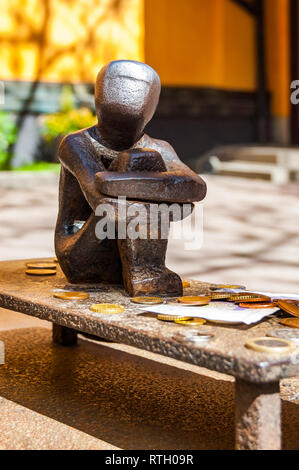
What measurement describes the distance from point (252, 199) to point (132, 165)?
23.5ft

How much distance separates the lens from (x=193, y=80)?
13.5 metres

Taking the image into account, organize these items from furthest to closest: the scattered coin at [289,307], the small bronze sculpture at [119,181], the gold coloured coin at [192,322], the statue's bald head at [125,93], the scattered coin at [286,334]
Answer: the statue's bald head at [125,93] < the small bronze sculpture at [119,181] < the scattered coin at [289,307] < the gold coloured coin at [192,322] < the scattered coin at [286,334]

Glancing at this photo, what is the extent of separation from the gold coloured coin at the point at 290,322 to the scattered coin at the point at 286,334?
47mm

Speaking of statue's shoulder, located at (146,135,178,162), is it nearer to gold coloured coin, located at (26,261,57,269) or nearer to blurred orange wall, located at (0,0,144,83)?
gold coloured coin, located at (26,261,57,269)

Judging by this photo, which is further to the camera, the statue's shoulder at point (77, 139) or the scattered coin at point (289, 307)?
the statue's shoulder at point (77, 139)

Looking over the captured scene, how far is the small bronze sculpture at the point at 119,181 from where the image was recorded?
2742 mm

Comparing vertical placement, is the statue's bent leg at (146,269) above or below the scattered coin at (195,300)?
above

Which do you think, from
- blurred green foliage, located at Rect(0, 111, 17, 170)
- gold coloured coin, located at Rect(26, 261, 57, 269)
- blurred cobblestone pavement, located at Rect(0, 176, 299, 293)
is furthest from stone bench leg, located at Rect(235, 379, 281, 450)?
blurred green foliage, located at Rect(0, 111, 17, 170)

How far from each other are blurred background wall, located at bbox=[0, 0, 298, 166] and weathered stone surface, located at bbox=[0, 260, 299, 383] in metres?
8.64

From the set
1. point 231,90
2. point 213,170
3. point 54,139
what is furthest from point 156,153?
point 231,90

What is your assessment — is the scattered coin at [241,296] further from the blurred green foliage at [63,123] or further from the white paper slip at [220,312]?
the blurred green foliage at [63,123]

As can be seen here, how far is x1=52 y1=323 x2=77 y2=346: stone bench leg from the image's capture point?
3646mm

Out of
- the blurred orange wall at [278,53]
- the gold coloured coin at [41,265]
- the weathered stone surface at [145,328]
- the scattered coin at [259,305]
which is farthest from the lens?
the blurred orange wall at [278,53]

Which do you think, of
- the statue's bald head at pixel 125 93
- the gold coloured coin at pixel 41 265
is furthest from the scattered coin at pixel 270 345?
the gold coloured coin at pixel 41 265
